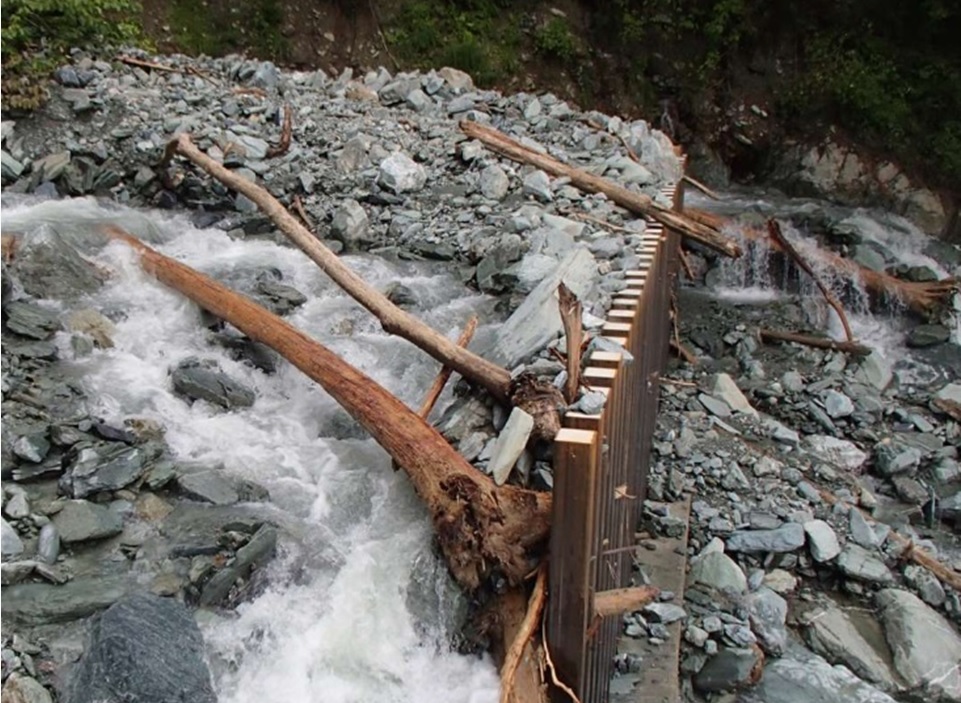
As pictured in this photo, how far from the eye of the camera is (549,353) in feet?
12.1

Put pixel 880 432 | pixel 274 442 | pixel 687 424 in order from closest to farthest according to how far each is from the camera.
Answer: pixel 274 442, pixel 687 424, pixel 880 432

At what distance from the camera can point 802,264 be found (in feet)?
27.4

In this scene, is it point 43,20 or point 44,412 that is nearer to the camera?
point 44,412

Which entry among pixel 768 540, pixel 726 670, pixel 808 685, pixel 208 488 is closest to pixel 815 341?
pixel 768 540

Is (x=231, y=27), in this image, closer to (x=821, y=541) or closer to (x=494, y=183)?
(x=494, y=183)

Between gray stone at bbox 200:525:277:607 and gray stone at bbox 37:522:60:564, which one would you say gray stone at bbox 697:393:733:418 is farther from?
gray stone at bbox 37:522:60:564

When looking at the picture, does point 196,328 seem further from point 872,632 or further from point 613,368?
point 872,632

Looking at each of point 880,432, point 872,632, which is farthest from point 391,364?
point 880,432

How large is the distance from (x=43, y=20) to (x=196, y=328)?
5.08m

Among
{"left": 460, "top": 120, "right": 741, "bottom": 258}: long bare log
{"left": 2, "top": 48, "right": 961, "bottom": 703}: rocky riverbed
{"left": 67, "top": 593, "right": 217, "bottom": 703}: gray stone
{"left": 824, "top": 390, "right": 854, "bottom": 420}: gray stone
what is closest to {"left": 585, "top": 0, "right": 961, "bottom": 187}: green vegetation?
{"left": 2, "top": 48, "right": 961, "bottom": 703}: rocky riverbed

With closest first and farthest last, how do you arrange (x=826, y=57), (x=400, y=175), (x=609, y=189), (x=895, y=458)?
(x=895, y=458) < (x=609, y=189) < (x=400, y=175) < (x=826, y=57)

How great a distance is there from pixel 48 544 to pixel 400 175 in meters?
4.27

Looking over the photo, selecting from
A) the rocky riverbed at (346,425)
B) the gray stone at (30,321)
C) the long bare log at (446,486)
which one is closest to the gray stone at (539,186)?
the rocky riverbed at (346,425)

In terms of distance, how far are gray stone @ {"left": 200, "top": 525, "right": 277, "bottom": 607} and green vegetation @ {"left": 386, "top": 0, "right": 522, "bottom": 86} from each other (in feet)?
34.6
